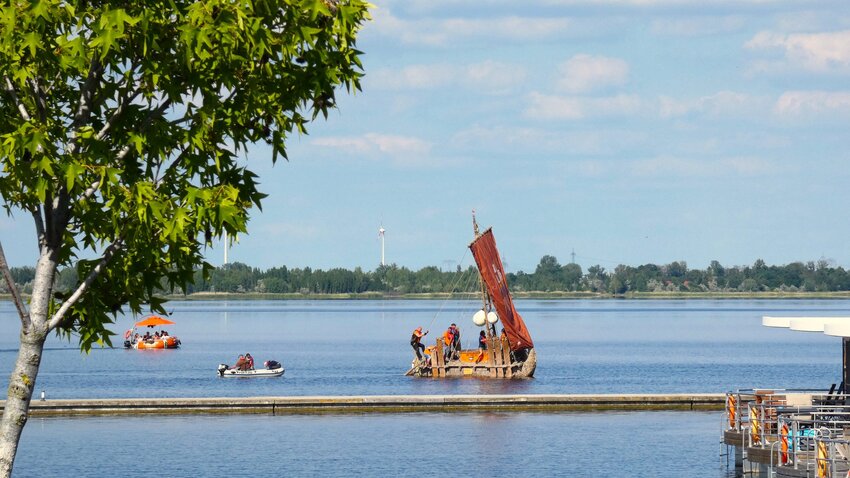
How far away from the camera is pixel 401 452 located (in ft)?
114

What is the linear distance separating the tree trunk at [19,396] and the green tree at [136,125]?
0.01 meters

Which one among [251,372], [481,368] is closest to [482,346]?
[481,368]

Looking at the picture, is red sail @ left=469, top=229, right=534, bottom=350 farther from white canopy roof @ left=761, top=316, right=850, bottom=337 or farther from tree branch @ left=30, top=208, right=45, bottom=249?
tree branch @ left=30, top=208, right=45, bottom=249

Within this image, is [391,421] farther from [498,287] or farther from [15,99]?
[498,287]

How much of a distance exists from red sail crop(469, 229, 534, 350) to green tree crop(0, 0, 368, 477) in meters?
53.7

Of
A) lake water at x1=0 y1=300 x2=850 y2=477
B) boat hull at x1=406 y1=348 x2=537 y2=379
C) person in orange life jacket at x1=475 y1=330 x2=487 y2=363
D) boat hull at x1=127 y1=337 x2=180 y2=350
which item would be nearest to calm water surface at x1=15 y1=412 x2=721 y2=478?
lake water at x1=0 y1=300 x2=850 y2=477

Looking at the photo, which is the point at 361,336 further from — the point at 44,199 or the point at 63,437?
the point at 44,199

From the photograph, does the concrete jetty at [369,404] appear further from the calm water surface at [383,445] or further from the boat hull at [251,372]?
the boat hull at [251,372]

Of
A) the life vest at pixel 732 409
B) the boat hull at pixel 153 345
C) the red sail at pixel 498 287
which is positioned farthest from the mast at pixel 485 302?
the boat hull at pixel 153 345

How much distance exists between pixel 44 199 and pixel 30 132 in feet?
2.06

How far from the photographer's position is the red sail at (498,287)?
67625 mm

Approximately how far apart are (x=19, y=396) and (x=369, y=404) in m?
28.6

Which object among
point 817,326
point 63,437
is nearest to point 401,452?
point 63,437

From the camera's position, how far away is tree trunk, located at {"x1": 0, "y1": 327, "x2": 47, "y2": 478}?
43.1ft
